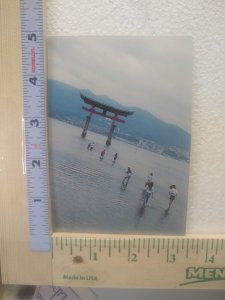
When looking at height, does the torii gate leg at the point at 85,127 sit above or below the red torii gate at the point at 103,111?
below

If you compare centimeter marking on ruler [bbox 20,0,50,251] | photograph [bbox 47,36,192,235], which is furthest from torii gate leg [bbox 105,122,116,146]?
centimeter marking on ruler [bbox 20,0,50,251]

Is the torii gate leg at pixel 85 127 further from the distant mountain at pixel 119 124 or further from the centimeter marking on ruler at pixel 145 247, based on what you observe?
the centimeter marking on ruler at pixel 145 247

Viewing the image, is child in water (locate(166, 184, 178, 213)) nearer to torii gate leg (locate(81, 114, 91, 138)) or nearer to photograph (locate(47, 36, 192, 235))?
photograph (locate(47, 36, 192, 235))

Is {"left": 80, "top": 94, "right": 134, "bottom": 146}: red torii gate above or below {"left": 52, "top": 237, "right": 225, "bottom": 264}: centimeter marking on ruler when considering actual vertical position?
above

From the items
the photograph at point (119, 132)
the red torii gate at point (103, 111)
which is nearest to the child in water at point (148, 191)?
the photograph at point (119, 132)

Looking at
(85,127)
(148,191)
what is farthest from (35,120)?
(148,191)

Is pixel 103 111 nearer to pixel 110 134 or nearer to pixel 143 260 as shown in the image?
pixel 110 134
